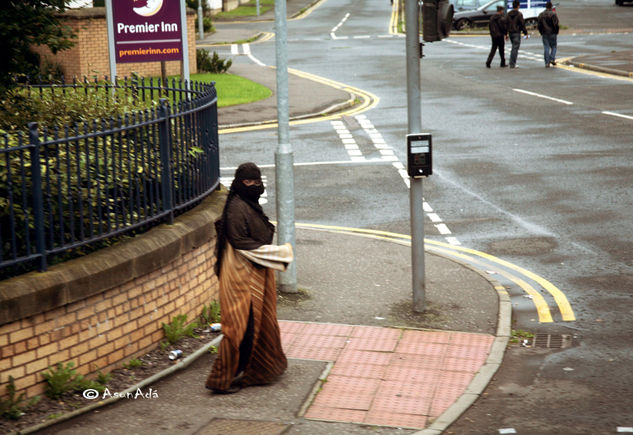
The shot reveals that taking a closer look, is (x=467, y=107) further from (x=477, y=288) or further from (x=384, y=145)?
(x=477, y=288)

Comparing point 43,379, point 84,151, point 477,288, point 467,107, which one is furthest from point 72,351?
point 467,107

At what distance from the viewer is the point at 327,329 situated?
886 cm

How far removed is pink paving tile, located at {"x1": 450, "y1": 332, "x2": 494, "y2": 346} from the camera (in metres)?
8.52

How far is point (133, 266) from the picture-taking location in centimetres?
760

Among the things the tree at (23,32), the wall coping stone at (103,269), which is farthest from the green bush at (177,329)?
the tree at (23,32)

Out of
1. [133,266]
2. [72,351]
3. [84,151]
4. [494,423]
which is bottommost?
[494,423]

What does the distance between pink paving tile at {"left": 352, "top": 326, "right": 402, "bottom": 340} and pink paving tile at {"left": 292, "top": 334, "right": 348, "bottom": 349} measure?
0.67 ft

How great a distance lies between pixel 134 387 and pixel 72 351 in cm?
57

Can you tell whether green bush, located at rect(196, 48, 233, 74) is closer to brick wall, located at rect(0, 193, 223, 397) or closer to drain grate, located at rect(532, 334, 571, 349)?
brick wall, located at rect(0, 193, 223, 397)

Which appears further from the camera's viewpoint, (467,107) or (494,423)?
(467,107)

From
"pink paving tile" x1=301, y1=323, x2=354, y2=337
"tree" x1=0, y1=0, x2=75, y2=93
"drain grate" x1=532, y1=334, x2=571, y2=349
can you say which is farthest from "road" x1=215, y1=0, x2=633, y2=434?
"tree" x1=0, y1=0, x2=75, y2=93

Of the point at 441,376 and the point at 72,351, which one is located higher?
the point at 72,351

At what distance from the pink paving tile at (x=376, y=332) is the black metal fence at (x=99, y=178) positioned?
2003 millimetres

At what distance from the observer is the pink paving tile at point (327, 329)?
875 cm
